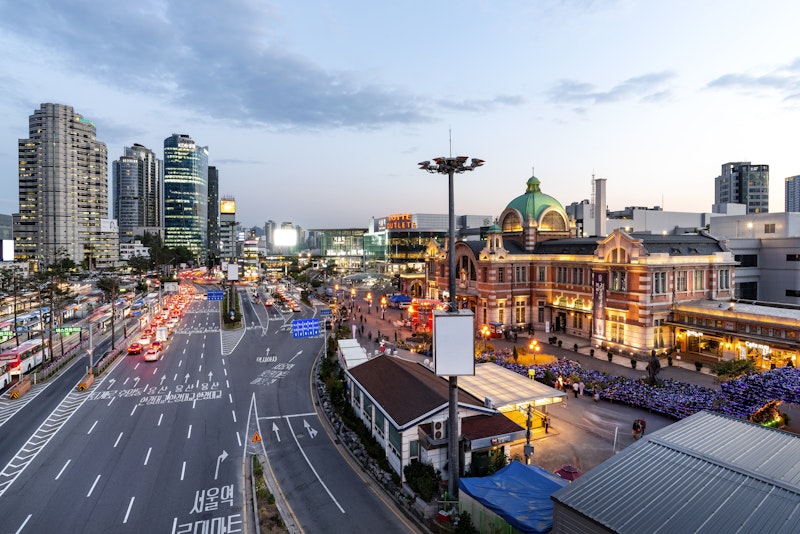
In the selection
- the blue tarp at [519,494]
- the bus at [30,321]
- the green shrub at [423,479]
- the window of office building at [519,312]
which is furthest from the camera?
the bus at [30,321]

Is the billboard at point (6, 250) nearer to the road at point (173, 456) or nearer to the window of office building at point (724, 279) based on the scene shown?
the road at point (173, 456)

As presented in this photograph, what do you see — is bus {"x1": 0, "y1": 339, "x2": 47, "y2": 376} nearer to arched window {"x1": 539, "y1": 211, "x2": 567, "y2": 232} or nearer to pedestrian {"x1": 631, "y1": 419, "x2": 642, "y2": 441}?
pedestrian {"x1": 631, "y1": 419, "x2": 642, "y2": 441}

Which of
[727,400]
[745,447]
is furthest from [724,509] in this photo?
[727,400]

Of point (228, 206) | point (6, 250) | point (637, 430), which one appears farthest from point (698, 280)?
point (228, 206)

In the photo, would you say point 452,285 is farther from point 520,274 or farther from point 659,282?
point 520,274

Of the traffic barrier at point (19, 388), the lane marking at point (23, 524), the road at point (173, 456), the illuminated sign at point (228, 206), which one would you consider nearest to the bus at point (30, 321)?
the road at point (173, 456)

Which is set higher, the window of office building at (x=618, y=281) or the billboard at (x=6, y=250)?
the billboard at (x=6, y=250)

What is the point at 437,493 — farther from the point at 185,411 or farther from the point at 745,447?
the point at 185,411
